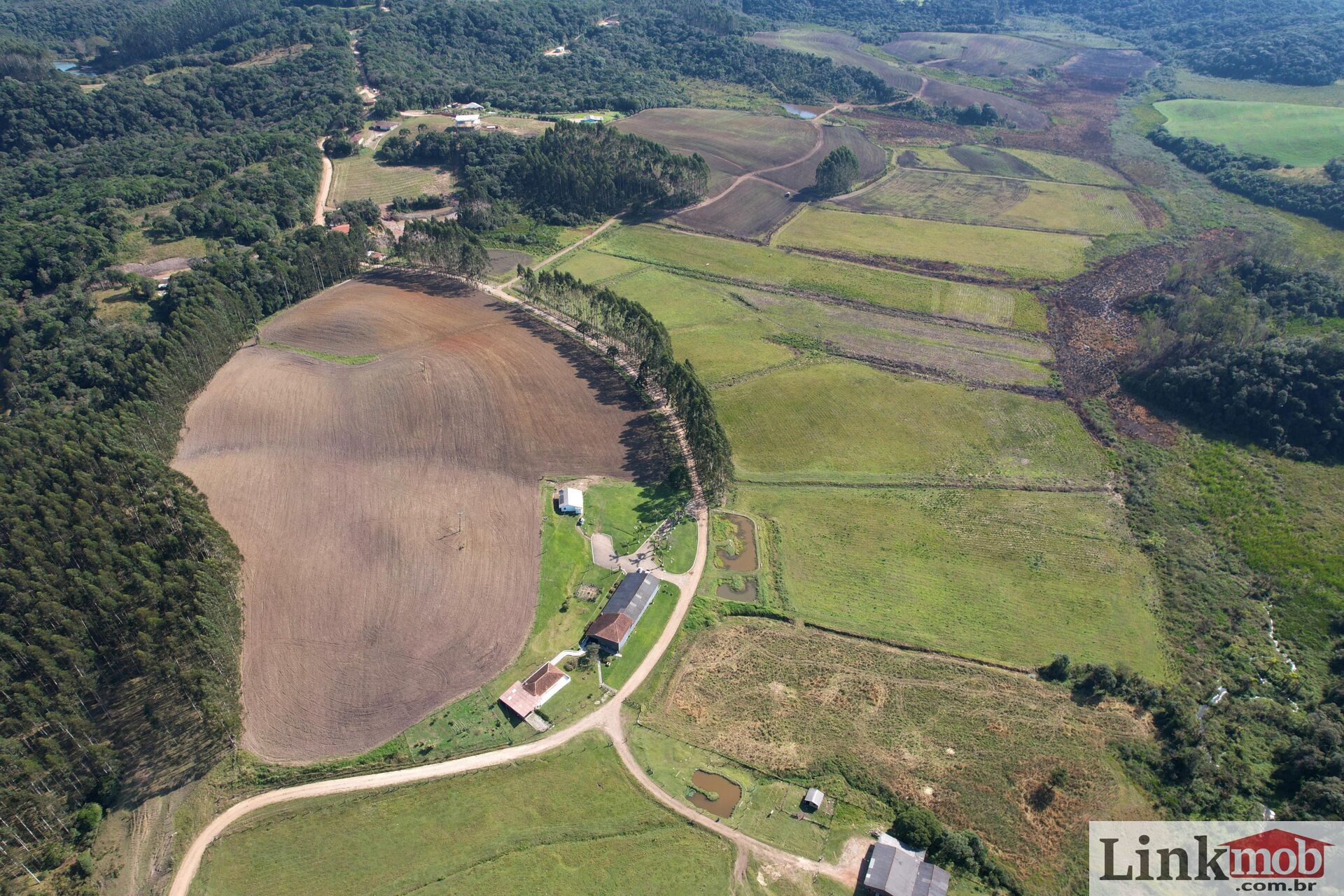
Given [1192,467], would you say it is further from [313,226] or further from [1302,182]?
[313,226]

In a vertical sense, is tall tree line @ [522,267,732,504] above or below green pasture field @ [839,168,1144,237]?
below

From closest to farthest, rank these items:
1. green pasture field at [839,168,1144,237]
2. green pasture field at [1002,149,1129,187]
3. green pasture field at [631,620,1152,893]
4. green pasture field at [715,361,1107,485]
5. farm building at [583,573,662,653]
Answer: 1. green pasture field at [631,620,1152,893]
2. farm building at [583,573,662,653]
3. green pasture field at [715,361,1107,485]
4. green pasture field at [839,168,1144,237]
5. green pasture field at [1002,149,1129,187]

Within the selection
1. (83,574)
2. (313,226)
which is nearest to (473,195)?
(313,226)

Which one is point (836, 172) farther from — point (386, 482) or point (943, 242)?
point (386, 482)

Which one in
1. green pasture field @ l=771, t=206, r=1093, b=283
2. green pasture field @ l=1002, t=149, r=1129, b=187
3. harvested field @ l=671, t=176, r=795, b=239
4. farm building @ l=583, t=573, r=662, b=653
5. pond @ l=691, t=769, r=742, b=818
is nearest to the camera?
pond @ l=691, t=769, r=742, b=818

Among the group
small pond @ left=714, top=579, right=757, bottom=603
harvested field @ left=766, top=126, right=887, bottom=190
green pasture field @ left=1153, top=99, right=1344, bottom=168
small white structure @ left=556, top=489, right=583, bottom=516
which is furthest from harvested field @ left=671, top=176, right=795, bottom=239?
green pasture field @ left=1153, top=99, right=1344, bottom=168

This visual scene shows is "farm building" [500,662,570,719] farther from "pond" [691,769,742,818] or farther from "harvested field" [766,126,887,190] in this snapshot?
"harvested field" [766,126,887,190]

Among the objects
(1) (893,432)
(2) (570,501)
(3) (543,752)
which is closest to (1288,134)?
(1) (893,432)
